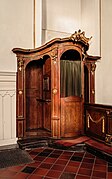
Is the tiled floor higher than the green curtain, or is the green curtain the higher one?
the green curtain

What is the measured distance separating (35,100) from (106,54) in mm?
3318

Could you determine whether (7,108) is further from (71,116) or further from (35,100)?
(71,116)

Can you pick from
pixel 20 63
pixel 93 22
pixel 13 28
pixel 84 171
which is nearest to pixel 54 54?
pixel 20 63

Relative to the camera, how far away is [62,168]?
3.10m

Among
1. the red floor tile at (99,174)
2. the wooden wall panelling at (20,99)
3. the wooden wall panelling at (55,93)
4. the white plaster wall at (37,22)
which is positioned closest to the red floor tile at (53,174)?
the red floor tile at (99,174)

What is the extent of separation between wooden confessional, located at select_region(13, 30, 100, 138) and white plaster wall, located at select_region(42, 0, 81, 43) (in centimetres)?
160

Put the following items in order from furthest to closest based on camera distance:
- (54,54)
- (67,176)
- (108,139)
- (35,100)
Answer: (35,100), (54,54), (108,139), (67,176)

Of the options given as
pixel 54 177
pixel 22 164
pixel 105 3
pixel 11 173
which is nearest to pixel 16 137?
pixel 22 164

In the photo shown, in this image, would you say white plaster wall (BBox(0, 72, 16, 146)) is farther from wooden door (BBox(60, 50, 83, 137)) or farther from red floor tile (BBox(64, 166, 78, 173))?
red floor tile (BBox(64, 166, 78, 173))

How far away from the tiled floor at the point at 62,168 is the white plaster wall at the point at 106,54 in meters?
3.27

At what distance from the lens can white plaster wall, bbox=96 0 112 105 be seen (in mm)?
6543

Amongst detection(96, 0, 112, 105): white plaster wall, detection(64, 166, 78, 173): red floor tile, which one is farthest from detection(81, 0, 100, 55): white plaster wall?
detection(64, 166, 78, 173): red floor tile

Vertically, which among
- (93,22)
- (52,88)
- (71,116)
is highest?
(93,22)

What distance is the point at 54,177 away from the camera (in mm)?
2809
